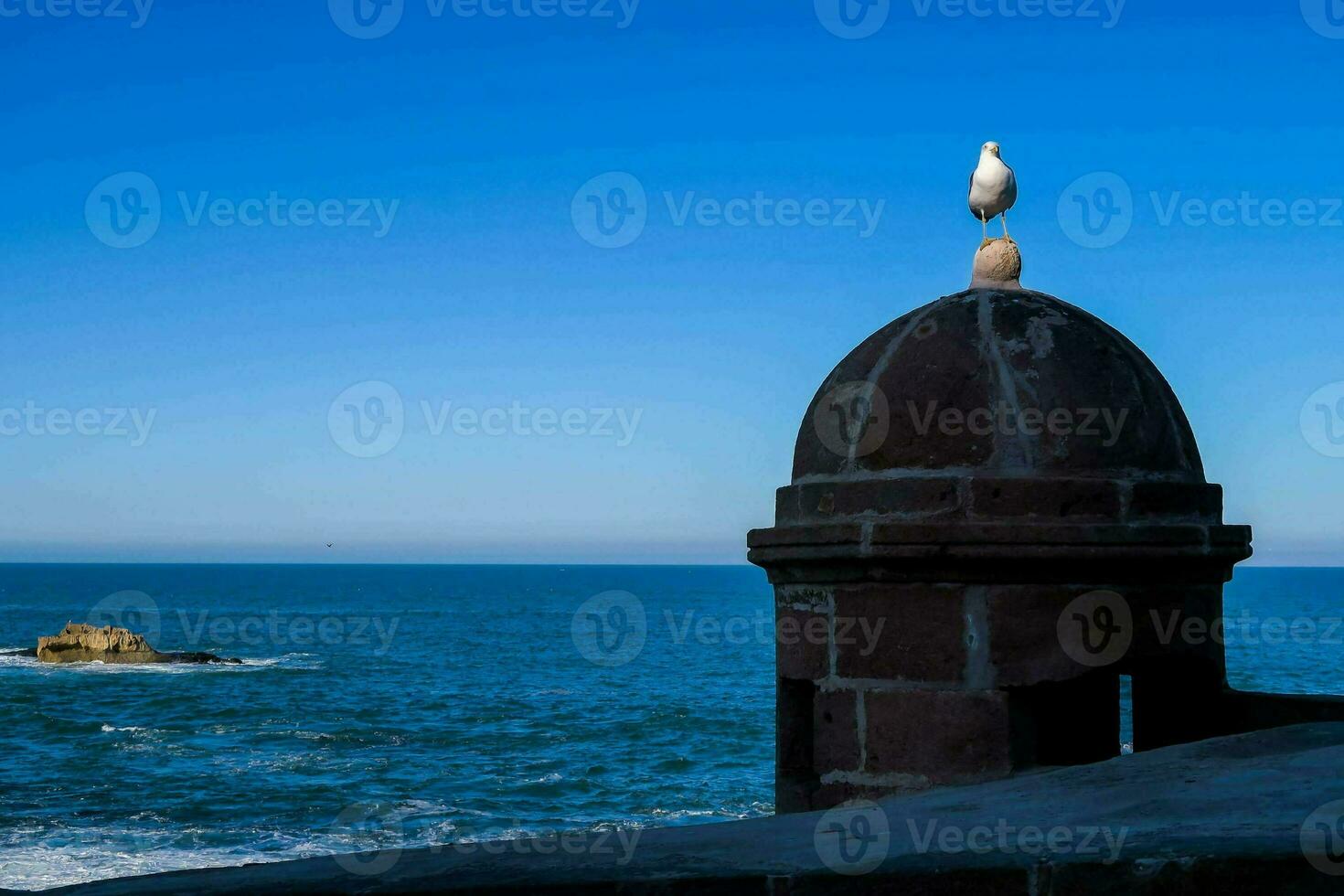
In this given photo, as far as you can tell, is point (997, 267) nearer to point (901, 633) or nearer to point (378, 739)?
point (901, 633)

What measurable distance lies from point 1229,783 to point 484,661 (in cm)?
5310

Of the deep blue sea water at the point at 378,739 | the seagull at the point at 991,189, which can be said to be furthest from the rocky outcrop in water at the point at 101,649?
the seagull at the point at 991,189

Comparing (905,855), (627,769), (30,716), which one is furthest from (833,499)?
(30,716)

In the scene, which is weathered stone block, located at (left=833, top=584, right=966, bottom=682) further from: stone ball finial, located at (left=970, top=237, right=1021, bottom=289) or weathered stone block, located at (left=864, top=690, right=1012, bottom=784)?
stone ball finial, located at (left=970, top=237, right=1021, bottom=289)

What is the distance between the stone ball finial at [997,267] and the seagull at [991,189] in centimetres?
38

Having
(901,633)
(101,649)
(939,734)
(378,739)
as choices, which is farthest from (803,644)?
(101,649)

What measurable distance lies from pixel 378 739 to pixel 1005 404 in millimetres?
30052

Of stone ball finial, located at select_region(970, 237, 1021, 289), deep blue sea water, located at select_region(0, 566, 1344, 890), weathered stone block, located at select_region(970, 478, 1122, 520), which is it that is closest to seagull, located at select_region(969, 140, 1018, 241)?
stone ball finial, located at select_region(970, 237, 1021, 289)

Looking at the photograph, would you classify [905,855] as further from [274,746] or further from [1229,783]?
[274,746]

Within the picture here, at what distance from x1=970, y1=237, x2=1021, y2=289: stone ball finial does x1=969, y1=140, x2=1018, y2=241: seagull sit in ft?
1.25

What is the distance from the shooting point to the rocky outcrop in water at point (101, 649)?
50156 millimetres

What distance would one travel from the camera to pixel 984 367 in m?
4.56

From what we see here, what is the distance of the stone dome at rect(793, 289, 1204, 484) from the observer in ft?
14.8

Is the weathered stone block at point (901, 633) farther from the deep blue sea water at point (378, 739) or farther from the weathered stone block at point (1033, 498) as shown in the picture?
the deep blue sea water at point (378, 739)
